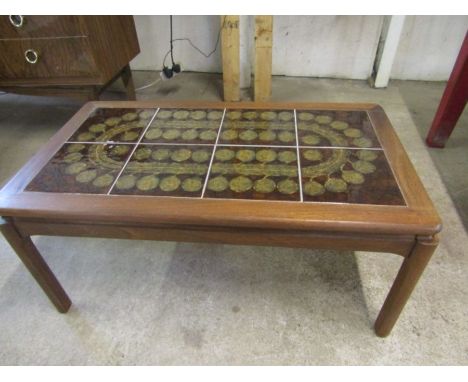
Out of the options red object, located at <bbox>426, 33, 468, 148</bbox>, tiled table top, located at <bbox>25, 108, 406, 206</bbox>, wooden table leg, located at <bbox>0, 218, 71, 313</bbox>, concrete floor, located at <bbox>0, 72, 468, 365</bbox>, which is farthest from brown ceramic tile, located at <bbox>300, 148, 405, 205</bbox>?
red object, located at <bbox>426, 33, 468, 148</bbox>

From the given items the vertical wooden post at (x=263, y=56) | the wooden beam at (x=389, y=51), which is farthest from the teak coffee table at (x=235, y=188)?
the wooden beam at (x=389, y=51)

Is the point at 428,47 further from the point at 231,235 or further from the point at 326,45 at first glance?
the point at 231,235

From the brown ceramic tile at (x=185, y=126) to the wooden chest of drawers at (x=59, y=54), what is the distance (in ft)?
2.04

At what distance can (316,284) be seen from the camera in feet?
3.39

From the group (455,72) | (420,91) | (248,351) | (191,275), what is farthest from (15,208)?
(420,91)

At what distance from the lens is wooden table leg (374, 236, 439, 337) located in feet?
2.19

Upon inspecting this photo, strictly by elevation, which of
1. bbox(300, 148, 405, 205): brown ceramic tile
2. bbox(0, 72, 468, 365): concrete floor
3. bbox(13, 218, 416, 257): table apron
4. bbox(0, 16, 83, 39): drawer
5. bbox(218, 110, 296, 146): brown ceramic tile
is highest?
bbox(0, 16, 83, 39): drawer

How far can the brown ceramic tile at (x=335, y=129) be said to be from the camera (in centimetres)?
94

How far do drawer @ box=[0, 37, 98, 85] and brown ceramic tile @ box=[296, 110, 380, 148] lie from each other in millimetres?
1031

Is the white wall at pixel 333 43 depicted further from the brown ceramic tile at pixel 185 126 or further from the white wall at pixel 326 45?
the brown ceramic tile at pixel 185 126

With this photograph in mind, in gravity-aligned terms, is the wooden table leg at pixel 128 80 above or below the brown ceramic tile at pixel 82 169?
below

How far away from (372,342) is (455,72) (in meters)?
1.26

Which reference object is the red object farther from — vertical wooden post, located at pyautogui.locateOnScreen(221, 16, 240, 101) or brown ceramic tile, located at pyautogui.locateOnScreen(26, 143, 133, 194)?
brown ceramic tile, located at pyautogui.locateOnScreen(26, 143, 133, 194)

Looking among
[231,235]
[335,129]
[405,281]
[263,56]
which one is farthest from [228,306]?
[263,56]
